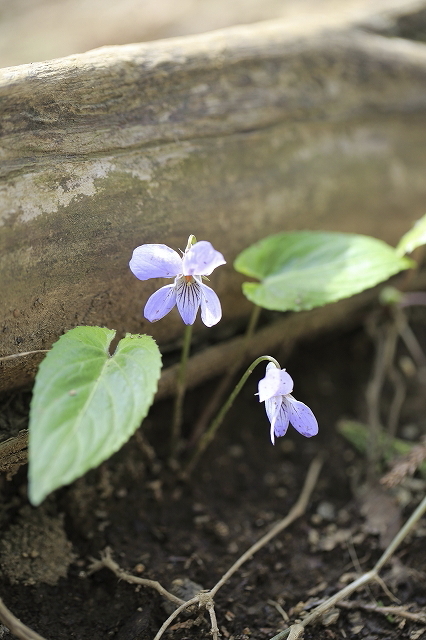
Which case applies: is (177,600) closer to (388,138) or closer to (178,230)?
(178,230)

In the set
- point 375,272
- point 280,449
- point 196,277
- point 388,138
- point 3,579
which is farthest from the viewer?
point 388,138

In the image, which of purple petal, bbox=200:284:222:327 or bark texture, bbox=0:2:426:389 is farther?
bark texture, bbox=0:2:426:389

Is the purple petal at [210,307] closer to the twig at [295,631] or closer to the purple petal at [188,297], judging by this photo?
the purple petal at [188,297]

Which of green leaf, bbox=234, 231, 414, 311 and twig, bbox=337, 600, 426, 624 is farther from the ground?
green leaf, bbox=234, 231, 414, 311


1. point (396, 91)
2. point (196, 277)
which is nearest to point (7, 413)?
point (196, 277)

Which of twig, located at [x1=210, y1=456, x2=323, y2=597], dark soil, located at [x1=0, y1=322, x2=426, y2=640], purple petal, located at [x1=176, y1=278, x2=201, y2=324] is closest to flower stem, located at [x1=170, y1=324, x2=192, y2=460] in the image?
dark soil, located at [x1=0, y1=322, x2=426, y2=640]

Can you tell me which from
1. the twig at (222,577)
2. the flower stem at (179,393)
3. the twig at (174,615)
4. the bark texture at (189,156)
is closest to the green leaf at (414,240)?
the bark texture at (189,156)

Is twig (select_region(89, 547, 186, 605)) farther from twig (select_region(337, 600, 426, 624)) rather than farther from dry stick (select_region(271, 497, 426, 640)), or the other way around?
twig (select_region(337, 600, 426, 624))

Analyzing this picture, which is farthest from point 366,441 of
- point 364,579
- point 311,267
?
point 311,267
